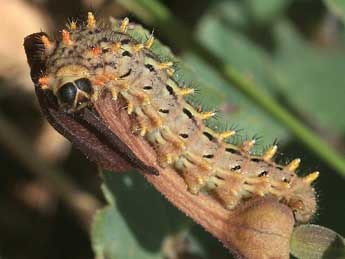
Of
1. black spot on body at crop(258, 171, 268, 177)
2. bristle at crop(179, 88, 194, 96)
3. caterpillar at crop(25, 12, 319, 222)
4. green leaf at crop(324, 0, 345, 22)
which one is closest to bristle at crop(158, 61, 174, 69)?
caterpillar at crop(25, 12, 319, 222)

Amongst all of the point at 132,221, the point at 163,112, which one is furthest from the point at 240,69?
the point at 163,112

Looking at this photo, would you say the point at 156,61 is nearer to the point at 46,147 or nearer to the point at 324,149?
the point at 324,149

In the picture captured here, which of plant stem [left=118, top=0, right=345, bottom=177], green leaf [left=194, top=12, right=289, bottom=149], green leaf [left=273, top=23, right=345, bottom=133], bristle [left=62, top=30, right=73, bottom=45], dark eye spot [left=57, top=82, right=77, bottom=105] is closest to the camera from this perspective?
dark eye spot [left=57, top=82, right=77, bottom=105]

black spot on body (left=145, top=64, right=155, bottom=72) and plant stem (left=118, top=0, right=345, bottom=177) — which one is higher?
black spot on body (left=145, top=64, right=155, bottom=72)

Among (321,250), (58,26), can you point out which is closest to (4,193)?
(58,26)

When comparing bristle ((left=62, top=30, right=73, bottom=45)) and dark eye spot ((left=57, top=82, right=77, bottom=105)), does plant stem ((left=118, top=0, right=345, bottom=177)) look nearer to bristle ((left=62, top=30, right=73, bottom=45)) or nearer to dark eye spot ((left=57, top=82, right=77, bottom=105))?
bristle ((left=62, top=30, right=73, bottom=45))

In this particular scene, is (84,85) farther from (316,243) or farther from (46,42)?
(316,243)
